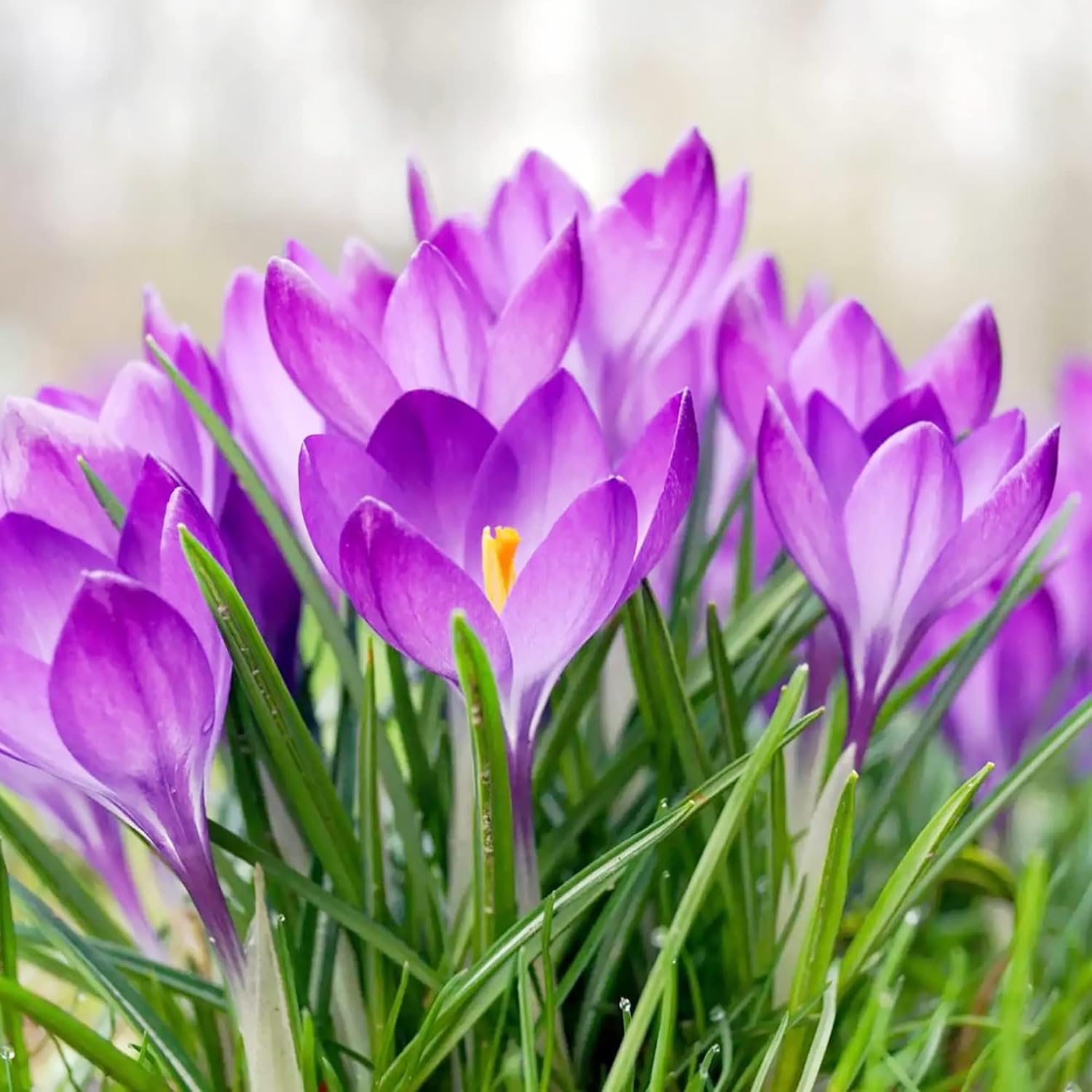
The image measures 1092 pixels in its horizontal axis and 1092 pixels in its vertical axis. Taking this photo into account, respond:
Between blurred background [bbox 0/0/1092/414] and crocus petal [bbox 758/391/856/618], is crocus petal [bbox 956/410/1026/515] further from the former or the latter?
blurred background [bbox 0/0/1092/414]

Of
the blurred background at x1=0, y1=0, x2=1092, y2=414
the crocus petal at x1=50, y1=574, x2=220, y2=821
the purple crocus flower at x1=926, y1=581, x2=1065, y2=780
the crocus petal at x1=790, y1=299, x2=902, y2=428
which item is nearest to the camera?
the crocus petal at x1=50, y1=574, x2=220, y2=821

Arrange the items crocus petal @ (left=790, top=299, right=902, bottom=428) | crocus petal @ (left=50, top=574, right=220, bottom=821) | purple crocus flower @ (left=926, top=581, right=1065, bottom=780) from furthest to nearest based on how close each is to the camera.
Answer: purple crocus flower @ (left=926, top=581, right=1065, bottom=780) < crocus petal @ (left=790, top=299, right=902, bottom=428) < crocus petal @ (left=50, top=574, right=220, bottom=821)

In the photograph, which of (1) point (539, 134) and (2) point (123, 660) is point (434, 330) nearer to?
(2) point (123, 660)

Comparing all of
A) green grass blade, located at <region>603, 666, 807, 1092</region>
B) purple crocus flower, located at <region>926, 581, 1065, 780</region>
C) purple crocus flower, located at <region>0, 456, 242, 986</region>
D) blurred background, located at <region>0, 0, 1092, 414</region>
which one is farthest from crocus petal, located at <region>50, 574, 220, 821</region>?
blurred background, located at <region>0, 0, 1092, 414</region>

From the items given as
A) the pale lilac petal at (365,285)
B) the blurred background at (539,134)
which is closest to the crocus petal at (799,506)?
the pale lilac petal at (365,285)

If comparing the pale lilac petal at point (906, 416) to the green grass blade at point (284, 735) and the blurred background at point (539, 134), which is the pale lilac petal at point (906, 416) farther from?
the blurred background at point (539, 134)

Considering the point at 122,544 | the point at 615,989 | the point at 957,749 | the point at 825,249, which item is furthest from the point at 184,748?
the point at 825,249

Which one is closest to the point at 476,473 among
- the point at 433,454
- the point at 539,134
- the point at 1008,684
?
the point at 433,454
